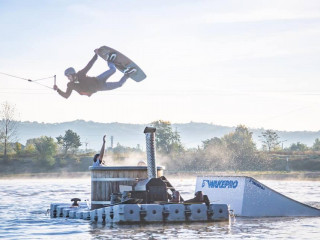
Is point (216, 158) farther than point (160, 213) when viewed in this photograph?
Yes

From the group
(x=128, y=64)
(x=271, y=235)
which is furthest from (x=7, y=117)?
(x=271, y=235)

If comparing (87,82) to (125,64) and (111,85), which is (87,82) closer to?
(111,85)

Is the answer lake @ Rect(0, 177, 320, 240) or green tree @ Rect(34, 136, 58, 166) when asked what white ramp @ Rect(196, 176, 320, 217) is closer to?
lake @ Rect(0, 177, 320, 240)

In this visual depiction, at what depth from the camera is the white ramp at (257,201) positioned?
4175 centimetres

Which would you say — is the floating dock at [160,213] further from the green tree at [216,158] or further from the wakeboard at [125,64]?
the green tree at [216,158]

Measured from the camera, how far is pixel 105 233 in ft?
116

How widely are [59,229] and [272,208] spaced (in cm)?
1244

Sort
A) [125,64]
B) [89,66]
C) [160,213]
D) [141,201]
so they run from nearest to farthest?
1. [160,213]
2. [141,201]
3. [89,66]
4. [125,64]

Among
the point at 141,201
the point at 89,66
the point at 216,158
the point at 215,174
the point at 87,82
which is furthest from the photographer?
the point at 216,158

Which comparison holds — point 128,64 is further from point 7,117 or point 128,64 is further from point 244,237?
point 7,117

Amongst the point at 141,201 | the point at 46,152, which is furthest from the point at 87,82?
the point at 46,152

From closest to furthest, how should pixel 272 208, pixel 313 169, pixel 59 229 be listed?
pixel 59 229, pixel 272 208, pixel 313 169

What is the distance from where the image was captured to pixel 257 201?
42.2 meters

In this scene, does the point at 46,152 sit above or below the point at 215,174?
above
